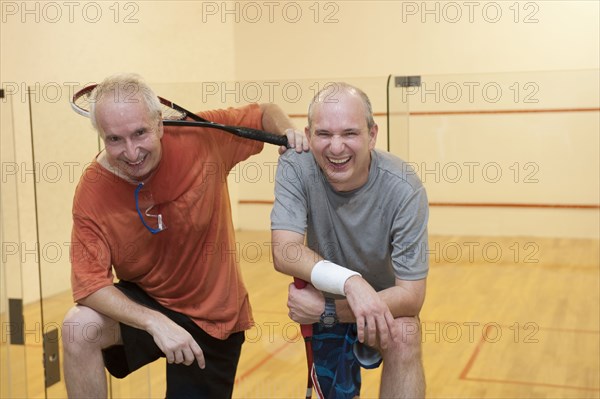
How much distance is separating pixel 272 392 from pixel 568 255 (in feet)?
3.77

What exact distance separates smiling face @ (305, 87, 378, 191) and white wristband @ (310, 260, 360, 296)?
21 centimetres

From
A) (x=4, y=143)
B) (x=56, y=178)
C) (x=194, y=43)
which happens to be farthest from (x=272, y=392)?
(x=194, y=43)

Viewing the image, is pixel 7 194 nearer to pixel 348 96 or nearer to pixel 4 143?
pixel 4 143

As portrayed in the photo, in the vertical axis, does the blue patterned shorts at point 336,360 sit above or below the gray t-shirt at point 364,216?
below

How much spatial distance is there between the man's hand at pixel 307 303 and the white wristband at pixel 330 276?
83 mm

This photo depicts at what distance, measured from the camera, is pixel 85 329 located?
188 cm

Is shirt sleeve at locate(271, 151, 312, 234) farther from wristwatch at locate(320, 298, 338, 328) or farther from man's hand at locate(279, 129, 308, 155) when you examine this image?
wristwatch at locate(320, 298, 338, 328)

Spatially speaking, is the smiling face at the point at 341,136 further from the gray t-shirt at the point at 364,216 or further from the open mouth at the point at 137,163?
the open mouth at the point at 137,163

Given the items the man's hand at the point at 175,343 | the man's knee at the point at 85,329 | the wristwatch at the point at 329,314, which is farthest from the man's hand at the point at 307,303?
the man's knee at the point at 85,329

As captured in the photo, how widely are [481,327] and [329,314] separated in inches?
41.5

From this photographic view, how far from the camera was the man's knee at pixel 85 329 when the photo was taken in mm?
1871

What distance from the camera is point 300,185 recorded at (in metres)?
1.85

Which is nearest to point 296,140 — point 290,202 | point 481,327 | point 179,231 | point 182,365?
point 290,202

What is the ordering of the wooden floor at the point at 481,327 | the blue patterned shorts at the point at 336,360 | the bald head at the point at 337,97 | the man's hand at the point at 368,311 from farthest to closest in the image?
1. the wooden floor at the point at 481,327
2. the blue patterned shorts at the point at 336,360
3. the bald head at the point at 337,97
4. the man's hand at the point at 368,311
